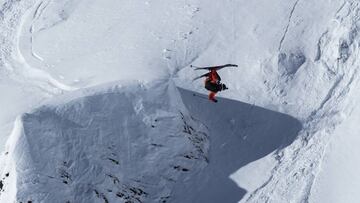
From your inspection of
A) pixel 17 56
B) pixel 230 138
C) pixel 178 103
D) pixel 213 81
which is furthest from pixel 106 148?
pixel 17 56

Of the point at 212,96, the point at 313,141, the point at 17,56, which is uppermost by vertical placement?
the point at 212,96

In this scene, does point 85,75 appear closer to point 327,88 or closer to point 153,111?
point 153,111

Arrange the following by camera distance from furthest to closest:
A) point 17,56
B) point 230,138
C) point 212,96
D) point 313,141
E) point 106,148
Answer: point 17,56, point 230,138, point 313,141, point 212,96, point 106,148

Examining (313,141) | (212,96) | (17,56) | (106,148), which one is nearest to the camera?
(106,148)

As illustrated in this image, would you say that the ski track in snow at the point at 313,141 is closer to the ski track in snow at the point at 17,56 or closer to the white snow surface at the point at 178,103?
the white snow surface at the point at 178,103

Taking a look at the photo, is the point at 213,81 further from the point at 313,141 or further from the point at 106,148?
the point at 313,141

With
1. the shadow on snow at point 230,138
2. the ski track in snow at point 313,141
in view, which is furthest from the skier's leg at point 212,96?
the ski track in snow at point 313,141

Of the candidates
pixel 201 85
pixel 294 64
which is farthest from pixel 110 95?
pixel 294 64
